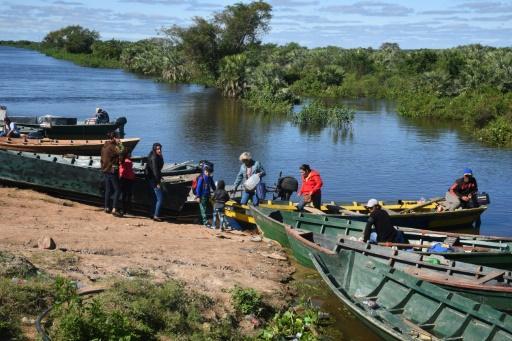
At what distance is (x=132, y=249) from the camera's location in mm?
11906

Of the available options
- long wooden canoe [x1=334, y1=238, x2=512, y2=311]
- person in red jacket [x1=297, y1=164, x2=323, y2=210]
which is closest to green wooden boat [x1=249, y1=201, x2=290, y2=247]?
person in red jacket [x1=297, y1=164, x2=323, y2=210]

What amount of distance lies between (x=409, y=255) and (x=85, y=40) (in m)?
130

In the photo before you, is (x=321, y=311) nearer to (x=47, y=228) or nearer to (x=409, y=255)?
(x=409, y=255)

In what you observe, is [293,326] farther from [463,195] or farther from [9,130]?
[9,130]

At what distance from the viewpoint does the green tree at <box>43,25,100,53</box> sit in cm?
13200

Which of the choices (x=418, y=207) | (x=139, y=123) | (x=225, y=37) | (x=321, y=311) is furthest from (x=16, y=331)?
(x=225, y=37)

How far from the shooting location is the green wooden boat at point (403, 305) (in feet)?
29.7

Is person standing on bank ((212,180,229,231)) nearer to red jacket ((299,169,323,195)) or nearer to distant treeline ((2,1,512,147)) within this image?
red jacket ((299,169,323,195))

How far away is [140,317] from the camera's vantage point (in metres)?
8.44

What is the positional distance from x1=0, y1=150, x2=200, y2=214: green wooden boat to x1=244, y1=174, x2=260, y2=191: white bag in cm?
154

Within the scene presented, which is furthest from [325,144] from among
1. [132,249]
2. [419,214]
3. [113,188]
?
[132,249]

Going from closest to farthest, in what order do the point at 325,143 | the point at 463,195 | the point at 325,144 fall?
the point at 463,195 < the point at 325,144 < the point at 325,143

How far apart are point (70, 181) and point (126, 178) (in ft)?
5.69

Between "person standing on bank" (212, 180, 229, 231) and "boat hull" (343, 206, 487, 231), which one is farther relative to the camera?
"boat hull" (343, 206, 487, 231)
